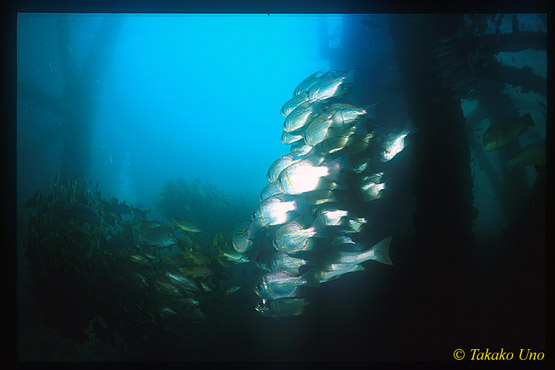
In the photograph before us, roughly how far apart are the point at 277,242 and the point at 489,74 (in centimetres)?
306

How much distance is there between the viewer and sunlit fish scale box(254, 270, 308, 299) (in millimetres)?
2312

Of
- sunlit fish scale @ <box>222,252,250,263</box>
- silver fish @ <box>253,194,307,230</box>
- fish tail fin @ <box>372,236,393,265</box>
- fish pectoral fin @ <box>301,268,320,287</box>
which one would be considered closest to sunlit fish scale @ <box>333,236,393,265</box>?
fish tail fin @ <box>372,236,393,265</box>

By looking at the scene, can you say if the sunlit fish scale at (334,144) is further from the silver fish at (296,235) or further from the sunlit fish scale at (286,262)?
the sunlit fish scale at (286,262)

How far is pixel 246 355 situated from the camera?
2.63 m

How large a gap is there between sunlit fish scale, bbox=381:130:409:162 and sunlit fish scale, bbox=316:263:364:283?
1.12 metres

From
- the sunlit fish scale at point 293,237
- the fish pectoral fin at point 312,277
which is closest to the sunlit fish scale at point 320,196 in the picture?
the sunlit fish scale at point 293,237

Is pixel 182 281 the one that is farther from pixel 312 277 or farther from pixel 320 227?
pixel 320 227

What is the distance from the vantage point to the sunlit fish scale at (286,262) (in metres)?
2.36

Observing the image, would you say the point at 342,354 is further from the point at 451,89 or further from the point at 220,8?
the point at 220,8

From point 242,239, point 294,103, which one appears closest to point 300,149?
point 294,103

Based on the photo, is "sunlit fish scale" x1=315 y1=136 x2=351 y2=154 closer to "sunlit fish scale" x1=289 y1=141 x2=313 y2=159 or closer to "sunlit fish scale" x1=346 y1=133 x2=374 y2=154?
"sunlit fish scale" x1=346 y1=133 x2=374 y2=154

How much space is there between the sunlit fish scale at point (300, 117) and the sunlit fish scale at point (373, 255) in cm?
137

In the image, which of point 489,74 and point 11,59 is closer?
point 11,59

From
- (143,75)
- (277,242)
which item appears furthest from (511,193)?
(143,75)
